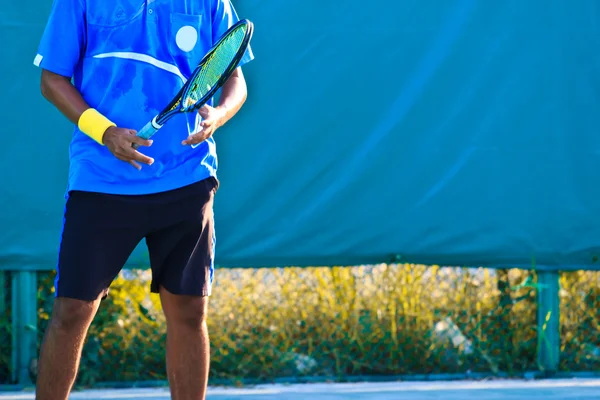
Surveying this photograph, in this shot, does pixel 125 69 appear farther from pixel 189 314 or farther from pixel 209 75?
pixel 189 314

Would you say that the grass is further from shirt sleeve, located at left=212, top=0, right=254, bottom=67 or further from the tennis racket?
the tennis racket

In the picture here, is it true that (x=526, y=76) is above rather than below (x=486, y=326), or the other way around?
above

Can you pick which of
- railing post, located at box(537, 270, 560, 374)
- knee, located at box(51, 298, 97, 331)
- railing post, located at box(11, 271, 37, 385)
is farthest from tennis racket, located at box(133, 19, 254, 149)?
railing post, located at box(537, 270, 560, 374)

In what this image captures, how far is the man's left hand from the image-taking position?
278 centimetres

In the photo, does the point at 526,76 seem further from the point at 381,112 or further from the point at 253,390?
the point at 253,390

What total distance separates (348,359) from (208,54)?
1832 mm

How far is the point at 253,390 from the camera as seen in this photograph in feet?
13.4

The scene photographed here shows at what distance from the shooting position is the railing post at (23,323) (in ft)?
Result: 13.2

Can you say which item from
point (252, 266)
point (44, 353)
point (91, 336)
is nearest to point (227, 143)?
point (252, 266)

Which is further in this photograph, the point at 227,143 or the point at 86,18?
the point at 227,143

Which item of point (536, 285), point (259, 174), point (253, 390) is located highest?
point (259, 174)

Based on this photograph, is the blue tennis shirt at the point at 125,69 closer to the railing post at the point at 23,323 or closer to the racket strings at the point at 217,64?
the racket strings at the point at 217,64

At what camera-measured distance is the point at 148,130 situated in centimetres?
271

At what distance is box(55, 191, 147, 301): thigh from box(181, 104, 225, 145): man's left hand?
0.82ft
